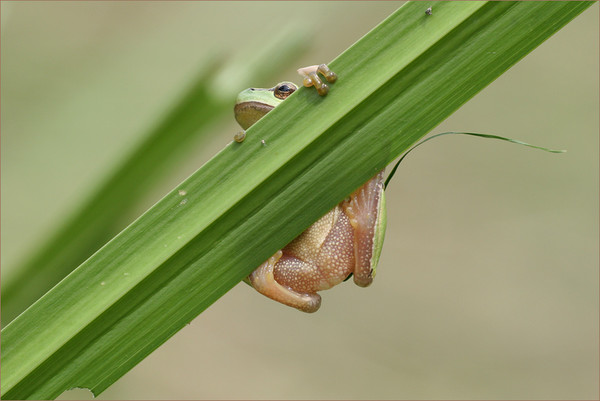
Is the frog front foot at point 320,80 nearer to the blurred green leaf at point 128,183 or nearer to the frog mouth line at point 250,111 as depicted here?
the blurred green leaf at point 128,183

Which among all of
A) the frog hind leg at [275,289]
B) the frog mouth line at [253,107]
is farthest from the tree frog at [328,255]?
the frog mouth line at [253,107]

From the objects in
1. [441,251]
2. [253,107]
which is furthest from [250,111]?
[441,251]

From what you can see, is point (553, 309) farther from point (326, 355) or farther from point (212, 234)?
point (212, 234)

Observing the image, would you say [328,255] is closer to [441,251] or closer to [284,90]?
[284,90]

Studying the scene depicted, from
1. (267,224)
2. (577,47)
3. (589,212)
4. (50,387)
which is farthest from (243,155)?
(577,47)

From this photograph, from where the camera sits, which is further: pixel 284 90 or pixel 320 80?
pixel 284 90

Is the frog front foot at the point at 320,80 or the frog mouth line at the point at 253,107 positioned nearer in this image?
the frog front foot at the point at 320,80
